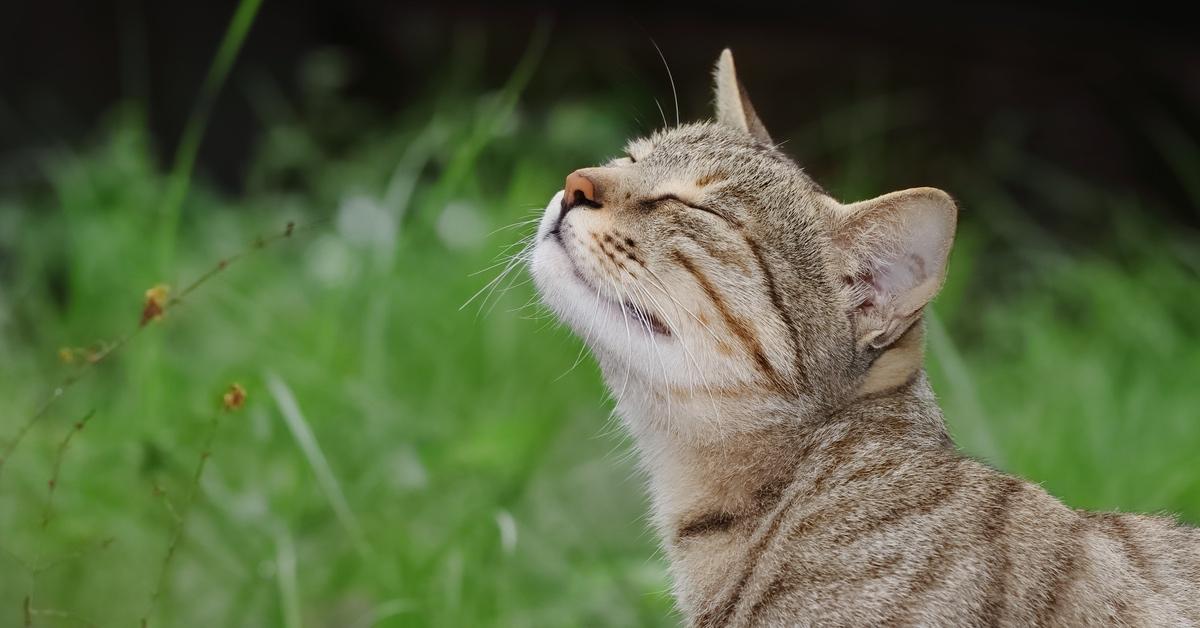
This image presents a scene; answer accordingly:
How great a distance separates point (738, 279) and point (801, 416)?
1.00 feet

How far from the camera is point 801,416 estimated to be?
8.41ft

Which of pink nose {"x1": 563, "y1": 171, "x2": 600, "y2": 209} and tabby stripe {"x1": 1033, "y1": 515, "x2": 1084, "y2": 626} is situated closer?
Result: tabby stripe {"x1": 1033, "y1": 515, "x2": 1084, "y2": 626}

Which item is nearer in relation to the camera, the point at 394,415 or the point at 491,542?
the point at 491,542

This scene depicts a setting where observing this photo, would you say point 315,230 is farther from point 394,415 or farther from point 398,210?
point 394,415

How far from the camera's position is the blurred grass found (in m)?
3.39

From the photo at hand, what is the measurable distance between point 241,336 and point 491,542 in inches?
65.6

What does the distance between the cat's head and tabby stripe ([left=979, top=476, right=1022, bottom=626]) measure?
38 cm

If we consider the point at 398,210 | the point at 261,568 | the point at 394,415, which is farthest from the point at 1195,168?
the point at 261,568

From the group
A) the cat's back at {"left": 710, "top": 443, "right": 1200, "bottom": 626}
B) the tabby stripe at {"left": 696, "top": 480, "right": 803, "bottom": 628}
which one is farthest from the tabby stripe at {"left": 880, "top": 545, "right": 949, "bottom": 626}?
the tabby stripe at {"left": 696, "top": 480, "right": 803, "bottom": 628}

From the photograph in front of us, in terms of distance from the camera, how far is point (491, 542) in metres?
3.40

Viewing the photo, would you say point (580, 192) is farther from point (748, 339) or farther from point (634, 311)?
point (748, 339)

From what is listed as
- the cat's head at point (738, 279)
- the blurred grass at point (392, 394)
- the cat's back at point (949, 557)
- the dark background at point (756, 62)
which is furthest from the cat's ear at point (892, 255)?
the dark background at point (756, 62)

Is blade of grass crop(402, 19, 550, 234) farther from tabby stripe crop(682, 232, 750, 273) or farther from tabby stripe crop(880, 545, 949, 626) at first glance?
tabby stripe crop(880, 545, 949, 626)

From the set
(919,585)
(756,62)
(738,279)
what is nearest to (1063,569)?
(919,585)
